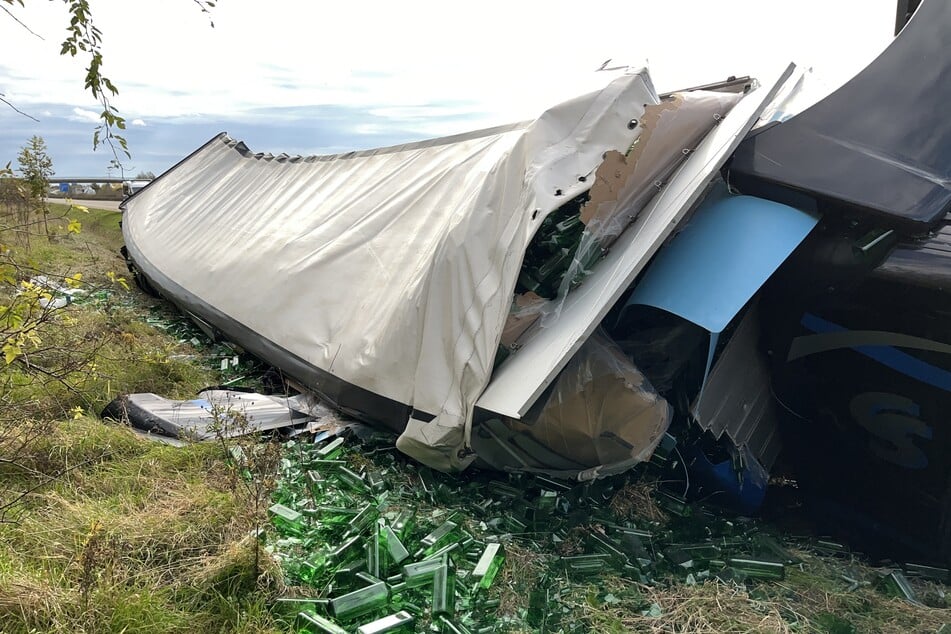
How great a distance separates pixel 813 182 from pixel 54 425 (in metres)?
3.69

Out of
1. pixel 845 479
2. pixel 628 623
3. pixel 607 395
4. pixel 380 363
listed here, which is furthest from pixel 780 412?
pixel 380 363

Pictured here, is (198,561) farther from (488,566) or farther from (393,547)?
(488,566)

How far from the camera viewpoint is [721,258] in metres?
2.69

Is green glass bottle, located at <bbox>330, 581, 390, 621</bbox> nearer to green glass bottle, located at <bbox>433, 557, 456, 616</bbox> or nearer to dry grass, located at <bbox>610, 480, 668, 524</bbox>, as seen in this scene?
green glass bottle, located at <bbox>433, 557, 456, 616</bbox>

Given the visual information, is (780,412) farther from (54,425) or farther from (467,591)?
(54,425)

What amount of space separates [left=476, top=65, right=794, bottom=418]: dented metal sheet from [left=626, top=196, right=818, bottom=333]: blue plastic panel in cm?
18

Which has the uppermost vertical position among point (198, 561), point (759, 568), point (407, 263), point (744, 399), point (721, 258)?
point (721, 258)

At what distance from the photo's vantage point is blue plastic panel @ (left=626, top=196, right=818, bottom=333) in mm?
2547

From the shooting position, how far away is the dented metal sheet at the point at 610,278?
99.9 inches

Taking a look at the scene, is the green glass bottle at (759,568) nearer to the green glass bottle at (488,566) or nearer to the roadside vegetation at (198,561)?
the roadside vegetation at (198,561)

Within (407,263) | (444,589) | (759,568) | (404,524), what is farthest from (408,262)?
(759,568)

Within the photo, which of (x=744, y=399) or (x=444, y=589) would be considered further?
(x=744, y=399)

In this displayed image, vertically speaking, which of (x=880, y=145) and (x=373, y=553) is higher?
(x=880, y=145)

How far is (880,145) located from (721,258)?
0.85 metres
